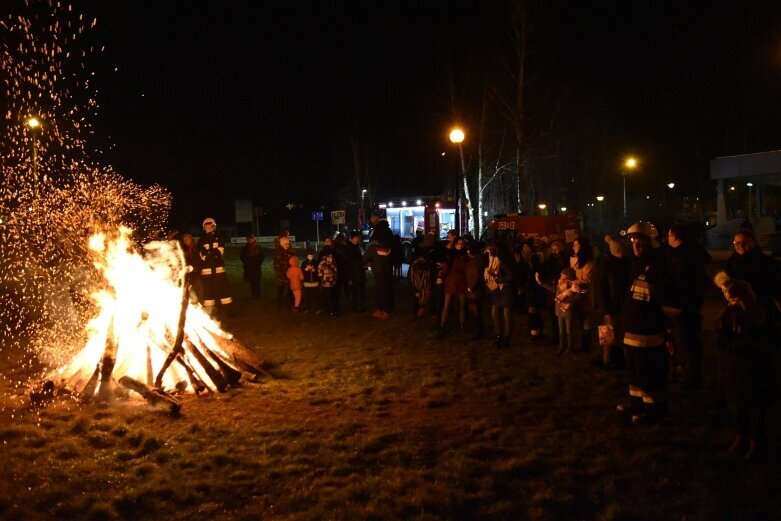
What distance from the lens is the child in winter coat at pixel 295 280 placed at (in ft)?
44.8

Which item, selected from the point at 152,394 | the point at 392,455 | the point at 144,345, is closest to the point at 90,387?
→ the point at 144,345

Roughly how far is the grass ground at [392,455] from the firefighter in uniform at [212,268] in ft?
15.8

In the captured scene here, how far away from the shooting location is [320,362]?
913cm

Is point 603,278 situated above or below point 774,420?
above

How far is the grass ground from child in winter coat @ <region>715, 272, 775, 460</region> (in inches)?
10.7

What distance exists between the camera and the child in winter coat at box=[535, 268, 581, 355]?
889cm

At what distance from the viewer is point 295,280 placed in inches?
539

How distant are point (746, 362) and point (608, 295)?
2151 millimetres

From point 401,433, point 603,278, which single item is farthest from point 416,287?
point 401,433

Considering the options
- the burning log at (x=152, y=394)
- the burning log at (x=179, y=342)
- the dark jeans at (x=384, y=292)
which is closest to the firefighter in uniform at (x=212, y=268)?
the dark jeans at (x=384, y=292)

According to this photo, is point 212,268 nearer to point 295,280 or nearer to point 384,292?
point 295,280

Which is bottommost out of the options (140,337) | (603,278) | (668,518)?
(668,518)

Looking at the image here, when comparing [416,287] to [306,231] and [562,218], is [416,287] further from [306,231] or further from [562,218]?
[306,231]

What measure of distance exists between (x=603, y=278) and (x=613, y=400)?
138cm
